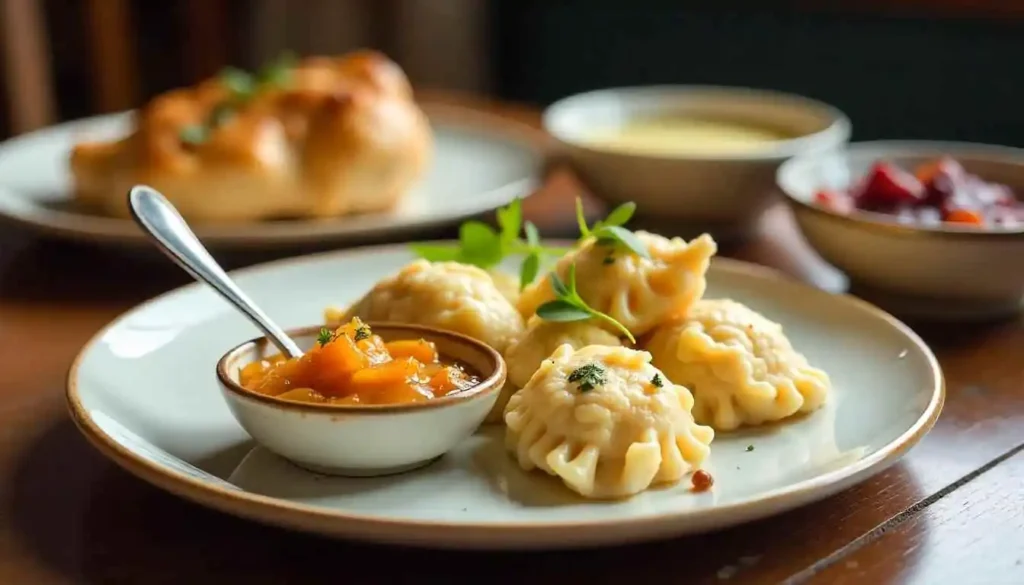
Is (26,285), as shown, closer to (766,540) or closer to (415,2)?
(766,540)

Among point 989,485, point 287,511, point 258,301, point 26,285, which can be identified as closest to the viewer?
point 287,511

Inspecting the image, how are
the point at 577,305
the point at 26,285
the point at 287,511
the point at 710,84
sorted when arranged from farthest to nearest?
1. the point at 710,84
2. the point at 26,285
3. the point at 577,305
4. the point at 287,511

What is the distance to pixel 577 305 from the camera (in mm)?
1630

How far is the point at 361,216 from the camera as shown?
2625 mm

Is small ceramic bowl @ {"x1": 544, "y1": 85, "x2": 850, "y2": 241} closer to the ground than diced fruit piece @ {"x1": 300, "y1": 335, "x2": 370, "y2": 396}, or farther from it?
closer to the ground

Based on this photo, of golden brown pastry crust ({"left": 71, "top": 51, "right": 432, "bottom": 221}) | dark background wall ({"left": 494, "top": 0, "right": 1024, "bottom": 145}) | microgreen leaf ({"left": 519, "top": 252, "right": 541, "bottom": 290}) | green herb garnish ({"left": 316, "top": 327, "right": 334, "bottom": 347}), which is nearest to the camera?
green herb garnish ({"left": 316, "top": 327, "right": 334, "bottom": 347})

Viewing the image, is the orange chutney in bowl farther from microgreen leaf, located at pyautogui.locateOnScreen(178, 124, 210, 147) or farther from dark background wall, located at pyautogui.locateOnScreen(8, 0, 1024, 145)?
dark background wall, located at pyautogui.locateOnScreen(8, 0, 1024, 145)

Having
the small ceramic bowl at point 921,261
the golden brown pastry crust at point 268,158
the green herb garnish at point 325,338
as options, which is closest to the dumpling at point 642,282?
the green herb garnish at point 325,338

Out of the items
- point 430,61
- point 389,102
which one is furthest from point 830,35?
point 389,102

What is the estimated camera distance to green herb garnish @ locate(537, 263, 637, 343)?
1.60 metres

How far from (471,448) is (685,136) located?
1562mm

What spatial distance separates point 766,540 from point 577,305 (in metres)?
0.42

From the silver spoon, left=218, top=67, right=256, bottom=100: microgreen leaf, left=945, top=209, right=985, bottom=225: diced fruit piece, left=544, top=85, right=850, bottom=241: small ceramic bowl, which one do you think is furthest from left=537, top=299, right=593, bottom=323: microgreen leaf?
left=218, top=67, right=256, bottom=100: microgreen leaf

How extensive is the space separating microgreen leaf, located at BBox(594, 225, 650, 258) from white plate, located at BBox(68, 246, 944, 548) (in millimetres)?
281
